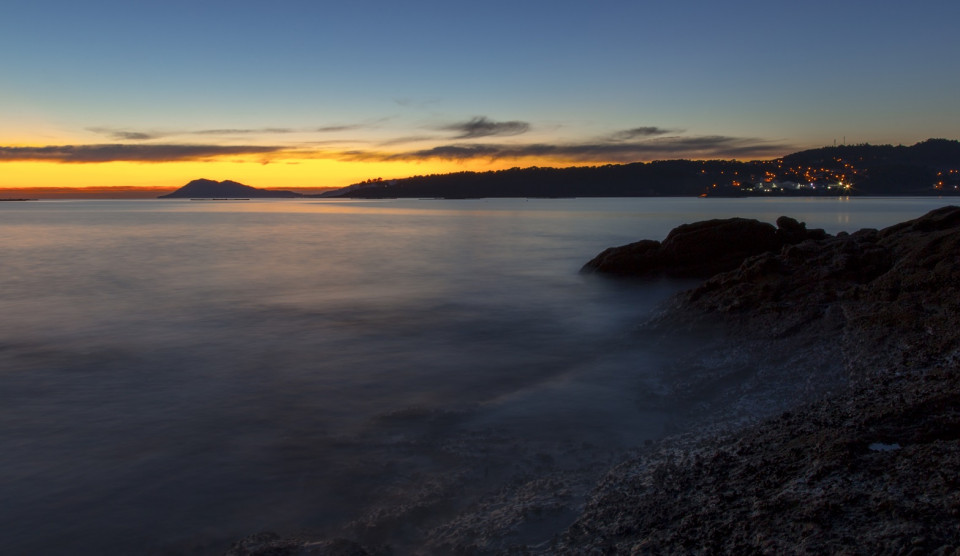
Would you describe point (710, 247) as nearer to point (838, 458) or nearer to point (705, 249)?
point (705, 249)

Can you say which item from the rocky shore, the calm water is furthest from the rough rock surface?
the calm water

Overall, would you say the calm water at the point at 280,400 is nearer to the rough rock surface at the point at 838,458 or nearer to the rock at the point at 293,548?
the rock at the point at 293,548

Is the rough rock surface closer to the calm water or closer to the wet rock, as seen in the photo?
the calm water

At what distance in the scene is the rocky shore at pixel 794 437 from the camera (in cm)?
312

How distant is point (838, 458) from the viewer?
12.0 ft

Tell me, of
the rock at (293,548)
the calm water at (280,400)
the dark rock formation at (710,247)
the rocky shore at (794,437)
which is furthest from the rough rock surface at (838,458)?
the dark rock formation at (710,247)

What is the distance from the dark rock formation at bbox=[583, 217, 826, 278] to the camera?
49.0 feet

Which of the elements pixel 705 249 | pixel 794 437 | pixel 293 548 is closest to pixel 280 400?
pixel 293 548

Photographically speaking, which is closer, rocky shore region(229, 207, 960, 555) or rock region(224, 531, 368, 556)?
rocky shore region(229, 207, 960, 555)

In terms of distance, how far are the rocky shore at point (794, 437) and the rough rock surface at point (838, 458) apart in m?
0.01

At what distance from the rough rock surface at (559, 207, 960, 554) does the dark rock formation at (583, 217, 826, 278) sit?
22.5 feet

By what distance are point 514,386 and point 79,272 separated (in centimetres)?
1874

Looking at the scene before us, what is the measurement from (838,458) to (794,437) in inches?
29.8

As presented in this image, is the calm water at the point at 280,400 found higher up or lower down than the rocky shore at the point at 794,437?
lower down
